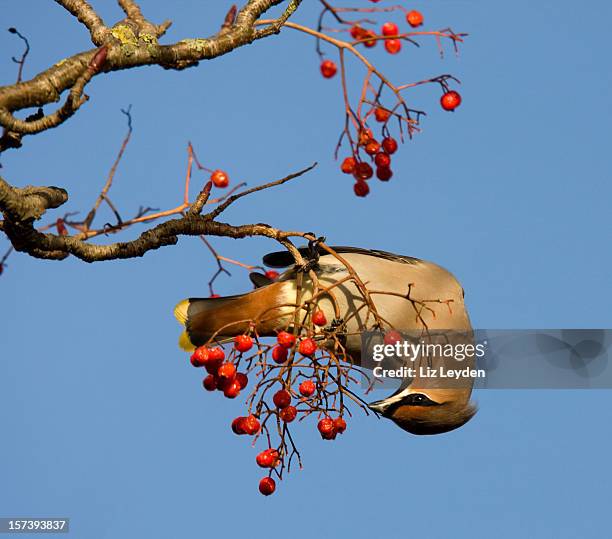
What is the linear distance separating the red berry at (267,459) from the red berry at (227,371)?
30 centimetres

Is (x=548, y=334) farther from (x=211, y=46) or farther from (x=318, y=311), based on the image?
(x=211, y=46)

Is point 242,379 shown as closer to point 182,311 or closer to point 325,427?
point 325,427

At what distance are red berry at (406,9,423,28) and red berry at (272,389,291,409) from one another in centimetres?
142

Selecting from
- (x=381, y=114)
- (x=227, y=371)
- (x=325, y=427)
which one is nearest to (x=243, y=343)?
(x=227, y=371)

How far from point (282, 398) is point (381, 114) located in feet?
3.69

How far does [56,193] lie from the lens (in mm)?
4227

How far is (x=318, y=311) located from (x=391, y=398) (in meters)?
0.84

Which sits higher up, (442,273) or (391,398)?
(442,273)

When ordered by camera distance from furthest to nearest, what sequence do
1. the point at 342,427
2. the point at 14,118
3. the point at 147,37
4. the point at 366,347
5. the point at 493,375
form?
the point at 493,375 → the point at 366,347 → the point at 342,427 → the point at 147,37 → the point at 14,118

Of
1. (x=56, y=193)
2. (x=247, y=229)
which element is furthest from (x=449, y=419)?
(x=56, y=193)

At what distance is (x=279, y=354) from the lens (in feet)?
13.8

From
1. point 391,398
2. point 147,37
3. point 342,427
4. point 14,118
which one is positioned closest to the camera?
point 14,118

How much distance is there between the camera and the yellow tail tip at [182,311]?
538 centimetres

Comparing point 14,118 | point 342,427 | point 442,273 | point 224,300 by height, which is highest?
point 442,273
